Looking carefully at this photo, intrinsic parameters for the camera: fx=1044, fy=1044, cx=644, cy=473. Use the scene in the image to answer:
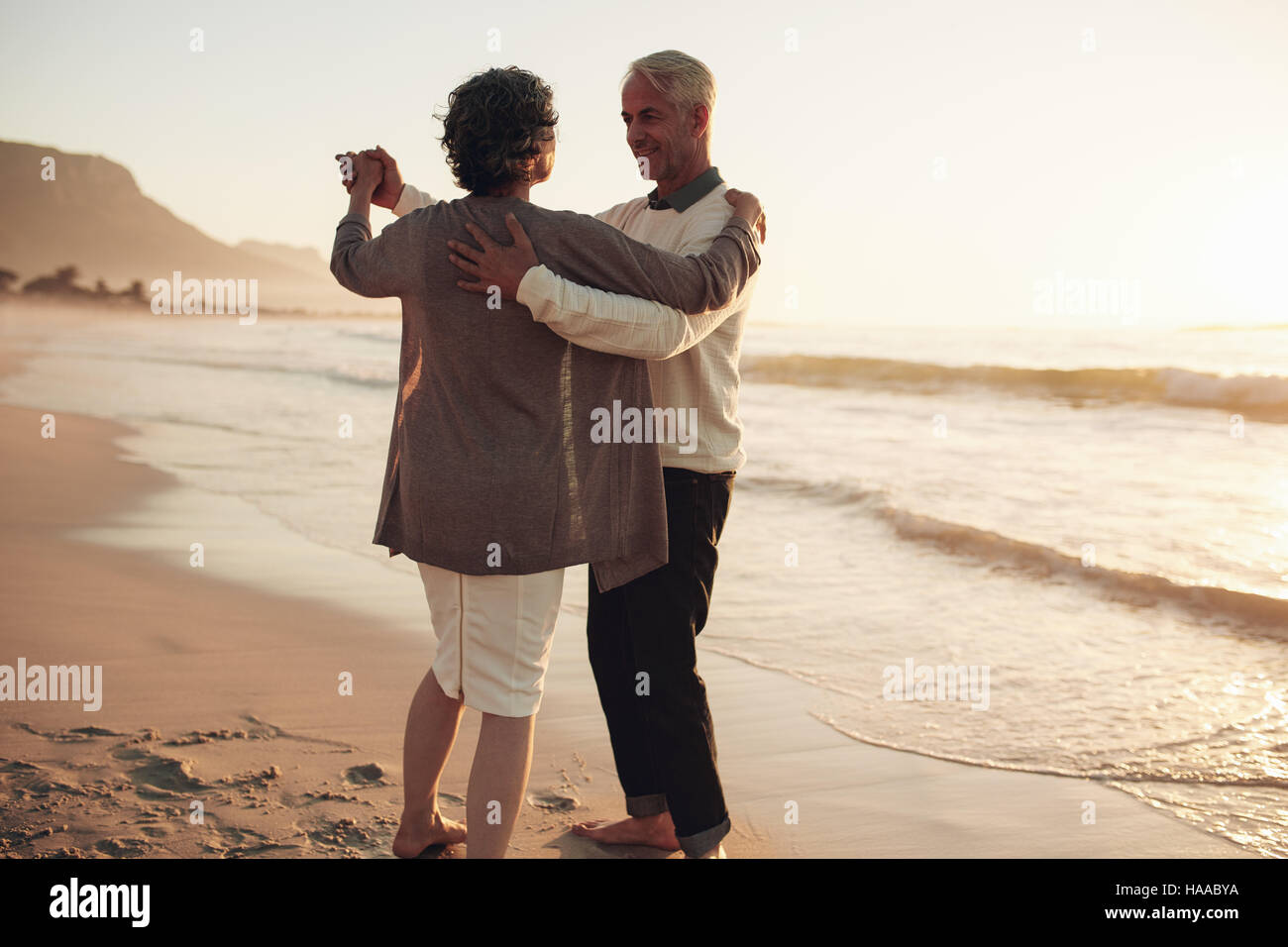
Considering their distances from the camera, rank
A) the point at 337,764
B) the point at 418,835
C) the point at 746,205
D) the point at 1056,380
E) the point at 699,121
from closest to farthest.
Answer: the point at 746,205
the point at 699,121
the point at 418,835
the point at 337,764
the point at 1056,380

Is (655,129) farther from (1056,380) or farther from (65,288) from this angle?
(65,288)

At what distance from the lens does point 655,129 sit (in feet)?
7.66

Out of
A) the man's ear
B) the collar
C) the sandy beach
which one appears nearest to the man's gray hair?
the man's ear

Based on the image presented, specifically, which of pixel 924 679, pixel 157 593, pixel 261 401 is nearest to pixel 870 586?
pixel 924 679

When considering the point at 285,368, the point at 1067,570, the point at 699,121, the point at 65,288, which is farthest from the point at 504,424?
the point at 65,288

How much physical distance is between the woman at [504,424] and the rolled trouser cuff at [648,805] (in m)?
0.53

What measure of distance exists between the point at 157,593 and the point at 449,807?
2633mm

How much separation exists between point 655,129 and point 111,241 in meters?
96.1

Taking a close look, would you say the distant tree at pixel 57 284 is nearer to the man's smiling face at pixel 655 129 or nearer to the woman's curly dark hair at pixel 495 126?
the man's smiling face at pixel 655 129

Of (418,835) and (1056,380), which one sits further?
(1056,380)

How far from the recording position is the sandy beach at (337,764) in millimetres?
2639
